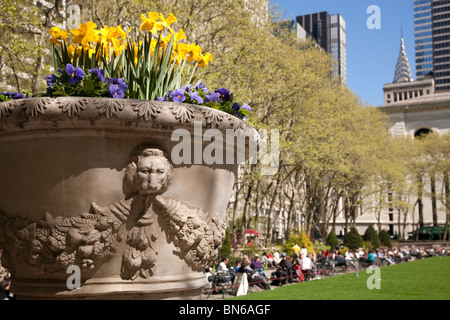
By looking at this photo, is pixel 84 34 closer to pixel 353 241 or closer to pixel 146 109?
pixel 146 109

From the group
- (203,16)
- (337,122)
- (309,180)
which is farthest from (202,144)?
(309,180)

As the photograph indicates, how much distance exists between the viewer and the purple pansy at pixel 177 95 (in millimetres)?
3055

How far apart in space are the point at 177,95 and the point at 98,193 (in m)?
0.83

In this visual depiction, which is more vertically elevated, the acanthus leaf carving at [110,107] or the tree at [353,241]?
the acanthus leaf carving at [110,107]

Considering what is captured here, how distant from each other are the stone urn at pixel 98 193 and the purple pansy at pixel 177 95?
11.6 inches

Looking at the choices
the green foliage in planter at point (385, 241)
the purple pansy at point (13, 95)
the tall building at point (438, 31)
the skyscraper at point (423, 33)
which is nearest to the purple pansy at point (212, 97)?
the purple pansy at point (13, 95)

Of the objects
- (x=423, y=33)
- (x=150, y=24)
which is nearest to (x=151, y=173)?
(x=150, y=24)

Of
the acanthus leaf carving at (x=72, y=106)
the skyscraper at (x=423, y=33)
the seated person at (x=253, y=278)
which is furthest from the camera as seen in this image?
the skyscraper at (x=423, y=33)

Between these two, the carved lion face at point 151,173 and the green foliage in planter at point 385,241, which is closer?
the carved lion face at point 151,173

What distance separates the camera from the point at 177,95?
3.06 m

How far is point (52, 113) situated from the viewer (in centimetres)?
257

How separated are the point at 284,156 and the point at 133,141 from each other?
76.6 feet

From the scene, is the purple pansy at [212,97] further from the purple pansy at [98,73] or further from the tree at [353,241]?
the tree at [353,241]
